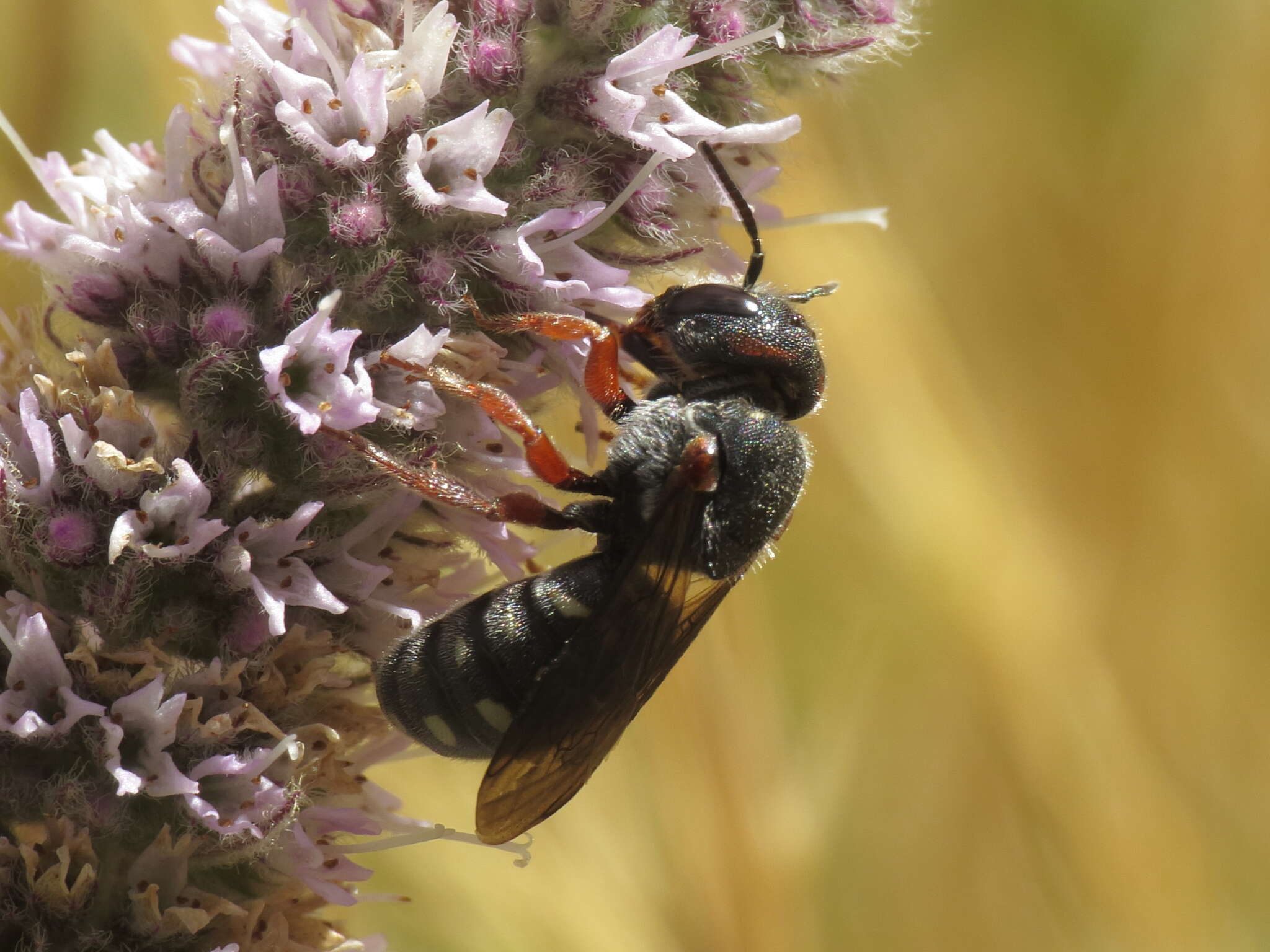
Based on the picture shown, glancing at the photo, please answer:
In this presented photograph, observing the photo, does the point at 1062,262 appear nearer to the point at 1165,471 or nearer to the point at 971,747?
the point at 1165,471

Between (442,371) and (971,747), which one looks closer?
(442,371)

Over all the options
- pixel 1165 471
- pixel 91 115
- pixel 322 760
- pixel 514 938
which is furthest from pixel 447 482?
pixel 1165 471

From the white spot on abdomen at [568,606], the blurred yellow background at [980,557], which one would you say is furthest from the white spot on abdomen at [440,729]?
the blurred yellow background at [980,557]

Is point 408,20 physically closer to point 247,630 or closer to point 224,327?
point 224,327

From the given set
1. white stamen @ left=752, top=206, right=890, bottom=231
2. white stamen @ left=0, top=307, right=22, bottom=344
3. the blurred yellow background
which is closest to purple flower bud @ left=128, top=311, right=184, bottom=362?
white stamen @ left=0, top=307, right=22, bottom=344

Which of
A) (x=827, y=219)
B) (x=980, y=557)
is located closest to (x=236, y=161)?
(x=827, y=219)

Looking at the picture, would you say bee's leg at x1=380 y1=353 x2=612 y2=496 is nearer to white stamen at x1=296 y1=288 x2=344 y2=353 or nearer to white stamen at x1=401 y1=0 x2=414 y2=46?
white stamen at x1=296 y1=288 x2=344 y2=353
